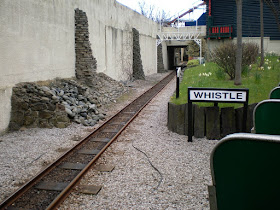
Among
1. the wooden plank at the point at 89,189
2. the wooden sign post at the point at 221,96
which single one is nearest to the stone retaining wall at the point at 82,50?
the wooden sign post at the point at 221,96

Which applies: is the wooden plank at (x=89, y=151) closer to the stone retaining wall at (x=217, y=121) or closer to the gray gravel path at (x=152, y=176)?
the gray gravel path at (x=152, y=176)

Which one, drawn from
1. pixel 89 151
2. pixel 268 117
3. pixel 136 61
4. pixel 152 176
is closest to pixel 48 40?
pixel 89 151

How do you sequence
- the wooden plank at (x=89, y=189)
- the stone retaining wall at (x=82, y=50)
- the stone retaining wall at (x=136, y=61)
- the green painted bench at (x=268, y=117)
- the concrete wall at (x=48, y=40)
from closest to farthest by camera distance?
the green painted bench at (x=268, y=117) → the wooden plank at (x=89, y=189) → the concrete wall at (x=48, y=40) → the stone retaining wall at (x=82, y=50) → the stone retaining wall at (x=136, y=61)

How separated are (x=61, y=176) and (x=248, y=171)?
13.9 ft

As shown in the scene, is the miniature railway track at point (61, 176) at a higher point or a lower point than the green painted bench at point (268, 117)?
lower

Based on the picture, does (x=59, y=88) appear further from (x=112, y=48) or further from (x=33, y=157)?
(x=112, y=48)

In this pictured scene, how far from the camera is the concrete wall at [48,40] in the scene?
348 inches

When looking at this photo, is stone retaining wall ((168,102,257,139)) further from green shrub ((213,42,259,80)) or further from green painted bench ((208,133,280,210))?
green shrub ((213,42,259,80))

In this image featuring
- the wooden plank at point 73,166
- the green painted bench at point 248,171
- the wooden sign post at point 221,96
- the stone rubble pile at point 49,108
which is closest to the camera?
the green painted bench at point 248,171

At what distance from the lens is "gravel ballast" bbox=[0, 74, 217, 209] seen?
475 centimetres

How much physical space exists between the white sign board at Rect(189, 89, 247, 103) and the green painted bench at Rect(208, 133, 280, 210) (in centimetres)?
497

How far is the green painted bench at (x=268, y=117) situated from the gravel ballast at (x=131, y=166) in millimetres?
1463

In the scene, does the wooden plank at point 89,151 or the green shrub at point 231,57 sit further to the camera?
the green shrub at point 231,57

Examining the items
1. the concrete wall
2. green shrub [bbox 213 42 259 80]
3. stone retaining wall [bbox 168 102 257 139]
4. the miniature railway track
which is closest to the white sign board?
stone retaining wall [bbox 168 102 257 139]
